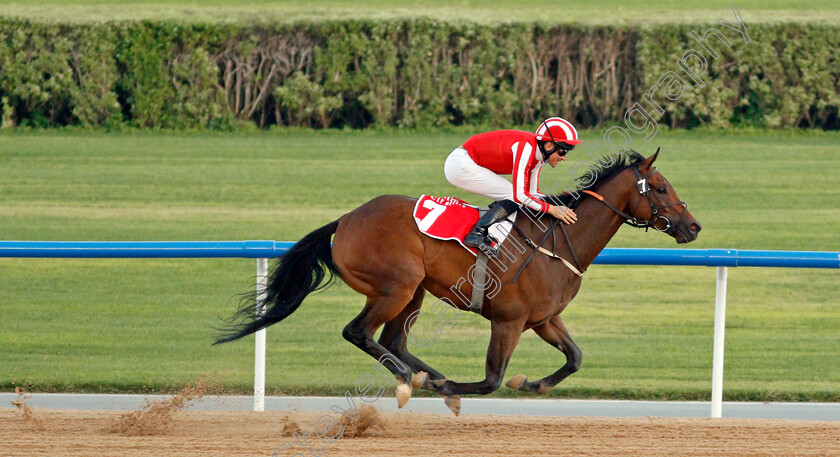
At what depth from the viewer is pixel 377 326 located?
5363mm

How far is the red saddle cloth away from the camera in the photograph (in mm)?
5316

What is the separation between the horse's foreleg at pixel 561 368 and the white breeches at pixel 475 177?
2.31 ft

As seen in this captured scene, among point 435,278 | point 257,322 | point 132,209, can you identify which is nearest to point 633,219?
point 435,278

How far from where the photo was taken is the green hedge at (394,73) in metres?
16.7

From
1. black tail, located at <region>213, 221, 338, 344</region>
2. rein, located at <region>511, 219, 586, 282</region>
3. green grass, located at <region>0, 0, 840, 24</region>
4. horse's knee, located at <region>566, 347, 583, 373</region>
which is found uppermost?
green grass, located at <region>0, 0, 840, 24</region>

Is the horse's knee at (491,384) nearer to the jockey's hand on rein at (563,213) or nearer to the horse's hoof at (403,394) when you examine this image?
the horse's hoof at (403,394)

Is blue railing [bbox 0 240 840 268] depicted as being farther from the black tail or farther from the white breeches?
the white breeches

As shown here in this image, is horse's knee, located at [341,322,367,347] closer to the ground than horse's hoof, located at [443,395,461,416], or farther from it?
farther from it

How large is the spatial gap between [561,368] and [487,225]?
86 centimetres

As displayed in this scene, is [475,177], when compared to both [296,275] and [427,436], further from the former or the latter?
[427,436]

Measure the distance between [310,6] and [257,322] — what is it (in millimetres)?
17453

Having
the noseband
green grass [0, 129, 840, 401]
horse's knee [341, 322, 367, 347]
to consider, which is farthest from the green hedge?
horse's knee [341, 322, 367, 347]

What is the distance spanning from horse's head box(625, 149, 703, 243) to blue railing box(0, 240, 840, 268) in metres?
0.59

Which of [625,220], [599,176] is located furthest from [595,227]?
[599,176]
